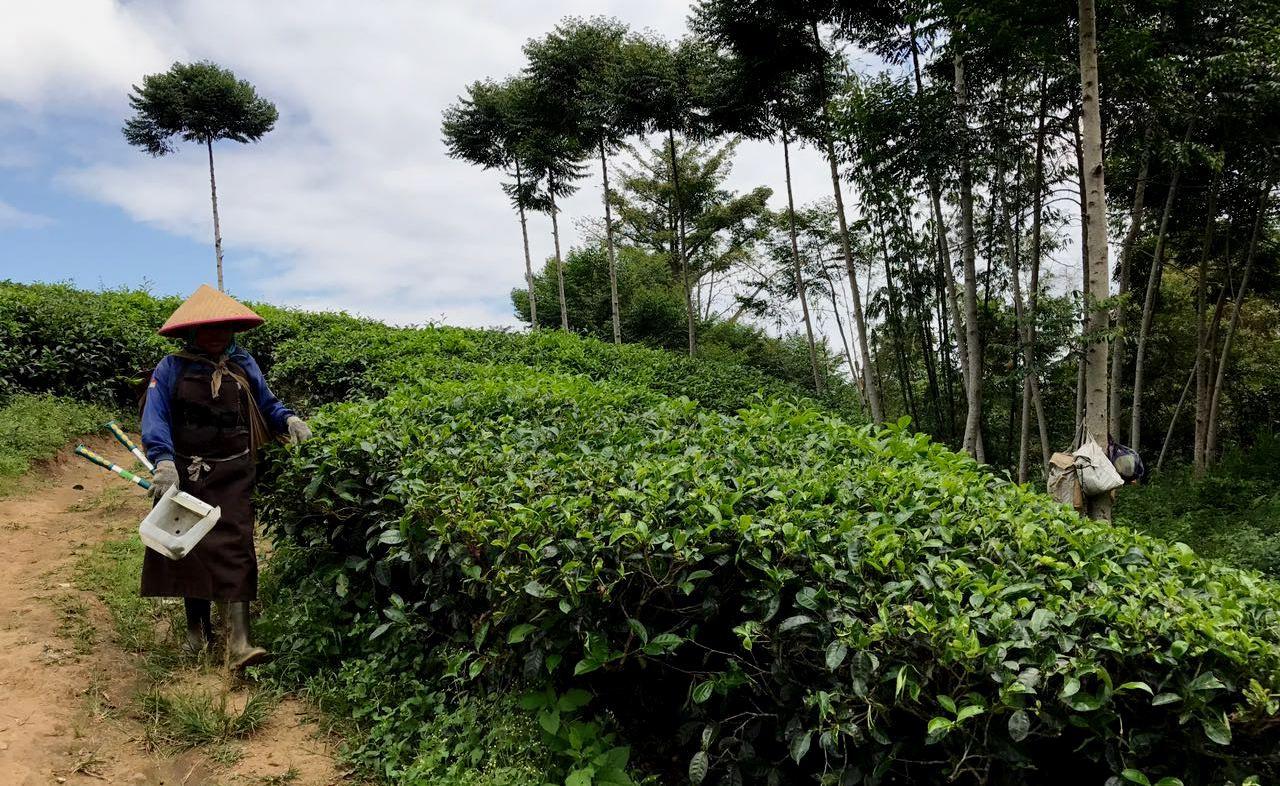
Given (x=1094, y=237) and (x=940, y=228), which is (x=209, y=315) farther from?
(x=940, y=228)

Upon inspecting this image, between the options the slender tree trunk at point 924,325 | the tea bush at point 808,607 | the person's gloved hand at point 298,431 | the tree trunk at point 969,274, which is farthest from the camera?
the slender tree trunk at point 924,325

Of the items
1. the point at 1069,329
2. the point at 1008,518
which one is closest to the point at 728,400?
the point at 1069,329

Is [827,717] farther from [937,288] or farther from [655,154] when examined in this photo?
[655,154]

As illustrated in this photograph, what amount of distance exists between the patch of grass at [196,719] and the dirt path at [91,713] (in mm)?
26

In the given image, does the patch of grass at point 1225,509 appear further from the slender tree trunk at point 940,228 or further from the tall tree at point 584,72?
the tall tree at point 584,72

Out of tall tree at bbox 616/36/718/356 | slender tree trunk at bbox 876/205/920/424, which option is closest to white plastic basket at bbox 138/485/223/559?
slender tree trunk at bbox 876/205/920/424

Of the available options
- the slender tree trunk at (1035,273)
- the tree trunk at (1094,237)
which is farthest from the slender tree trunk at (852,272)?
the tree trunk at (1094,237)

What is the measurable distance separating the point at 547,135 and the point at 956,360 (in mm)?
13834

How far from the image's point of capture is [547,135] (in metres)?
22.3

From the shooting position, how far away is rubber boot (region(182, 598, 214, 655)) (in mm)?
3242

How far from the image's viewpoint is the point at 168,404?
331cm

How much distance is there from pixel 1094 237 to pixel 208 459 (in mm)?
6455

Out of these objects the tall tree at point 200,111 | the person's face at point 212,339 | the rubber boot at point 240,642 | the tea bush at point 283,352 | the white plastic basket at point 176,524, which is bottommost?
the rubber boot at point 240,642

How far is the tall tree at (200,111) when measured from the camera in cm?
2944
